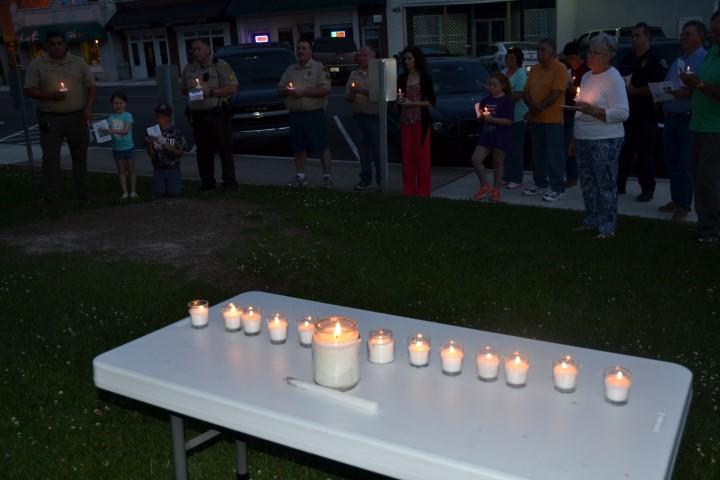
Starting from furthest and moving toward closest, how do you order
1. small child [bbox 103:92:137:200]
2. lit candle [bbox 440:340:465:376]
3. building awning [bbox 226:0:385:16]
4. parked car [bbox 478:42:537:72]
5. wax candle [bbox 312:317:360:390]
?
building awning [bbox 226:0:385:16], parked car [bbox 478:42:537:72], small child [bbox 103:92:137:200], lit candle [bbox 440:340:465:376], wax candle [bbox 312:317:360:390]

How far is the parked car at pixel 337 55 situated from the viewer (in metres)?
31.6

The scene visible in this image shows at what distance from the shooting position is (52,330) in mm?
5691

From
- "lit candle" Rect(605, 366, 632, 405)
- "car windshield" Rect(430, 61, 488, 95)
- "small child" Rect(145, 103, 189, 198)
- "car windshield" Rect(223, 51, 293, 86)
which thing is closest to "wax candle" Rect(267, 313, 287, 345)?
"lit candle" Rect(605, 366, 632, 405)

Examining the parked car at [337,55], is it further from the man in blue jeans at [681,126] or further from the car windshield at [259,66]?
the man in blue jeans at [681,126]

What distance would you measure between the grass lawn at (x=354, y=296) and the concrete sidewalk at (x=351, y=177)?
0.74m

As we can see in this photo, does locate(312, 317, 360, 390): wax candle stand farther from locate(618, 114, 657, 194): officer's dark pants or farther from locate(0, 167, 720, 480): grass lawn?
locate(618, 114, 657, 194): officer's dark pants

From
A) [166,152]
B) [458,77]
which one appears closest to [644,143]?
[458,77]

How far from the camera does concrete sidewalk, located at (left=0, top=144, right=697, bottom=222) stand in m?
9.14

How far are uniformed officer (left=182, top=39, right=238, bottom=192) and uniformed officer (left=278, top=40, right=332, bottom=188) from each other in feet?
2.53

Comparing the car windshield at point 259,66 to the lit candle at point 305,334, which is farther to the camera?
the car windshield at point 259,66

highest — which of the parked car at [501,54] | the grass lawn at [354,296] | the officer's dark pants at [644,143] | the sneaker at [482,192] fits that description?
the parked car at [501,54]

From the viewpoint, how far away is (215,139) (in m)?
10.1

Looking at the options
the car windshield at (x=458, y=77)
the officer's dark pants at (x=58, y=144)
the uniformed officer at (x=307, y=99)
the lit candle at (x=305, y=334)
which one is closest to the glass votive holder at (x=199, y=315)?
the lit candle at (x=305, y=334)

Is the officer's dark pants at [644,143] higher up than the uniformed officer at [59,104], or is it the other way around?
the uniformed officer at [59,104]
